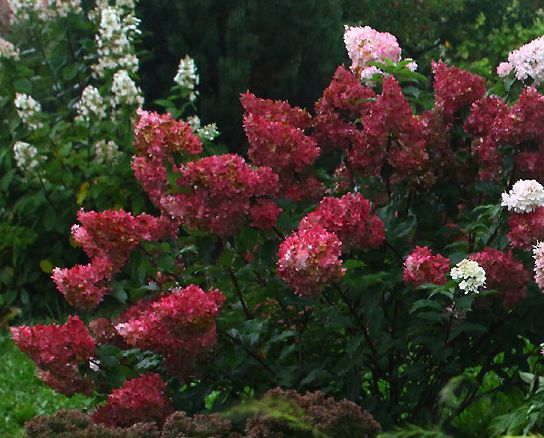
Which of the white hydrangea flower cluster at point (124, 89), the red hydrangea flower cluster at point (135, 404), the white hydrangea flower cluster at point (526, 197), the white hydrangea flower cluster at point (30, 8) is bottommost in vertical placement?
the red hydrangea flower cluster at point (135, 404)

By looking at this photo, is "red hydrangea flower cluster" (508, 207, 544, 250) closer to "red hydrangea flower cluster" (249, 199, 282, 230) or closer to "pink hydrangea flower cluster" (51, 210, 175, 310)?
"red hydrangea flower cluster" (249, 199, 282, 230)

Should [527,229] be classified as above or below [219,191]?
below

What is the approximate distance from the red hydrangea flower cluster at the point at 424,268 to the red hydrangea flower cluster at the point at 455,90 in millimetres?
A: 553

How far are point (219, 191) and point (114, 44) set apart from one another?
374cm

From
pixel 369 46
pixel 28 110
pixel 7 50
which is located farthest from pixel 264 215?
pixel 7 50

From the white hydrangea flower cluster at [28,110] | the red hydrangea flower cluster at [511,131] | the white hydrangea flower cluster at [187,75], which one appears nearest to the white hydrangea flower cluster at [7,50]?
the white hydrangea flower cluster at [28,110]

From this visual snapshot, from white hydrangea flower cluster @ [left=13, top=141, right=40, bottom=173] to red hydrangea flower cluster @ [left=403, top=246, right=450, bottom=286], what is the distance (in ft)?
12.3

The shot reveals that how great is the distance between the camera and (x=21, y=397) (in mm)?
5352

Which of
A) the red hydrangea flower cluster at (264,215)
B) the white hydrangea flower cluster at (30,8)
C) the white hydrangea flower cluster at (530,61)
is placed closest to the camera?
the red hydrangea flower cluster at (264,215)

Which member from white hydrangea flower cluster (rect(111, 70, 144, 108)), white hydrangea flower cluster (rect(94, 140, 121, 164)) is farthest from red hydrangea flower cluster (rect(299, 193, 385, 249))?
white hydrangea flower cluster (rect(94, 140, 121, 164))

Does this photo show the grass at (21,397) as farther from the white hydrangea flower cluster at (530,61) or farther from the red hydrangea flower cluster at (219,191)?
the white hydrangea flower cluster at (530,61)

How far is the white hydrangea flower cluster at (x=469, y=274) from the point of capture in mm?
2992

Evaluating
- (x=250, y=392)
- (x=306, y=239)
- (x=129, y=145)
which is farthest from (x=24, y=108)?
(x=306, y=239)

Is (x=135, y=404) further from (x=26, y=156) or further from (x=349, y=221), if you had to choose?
(x=26, y=156)
